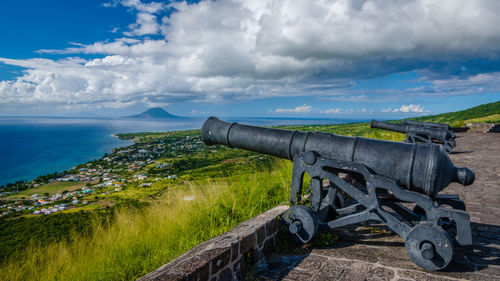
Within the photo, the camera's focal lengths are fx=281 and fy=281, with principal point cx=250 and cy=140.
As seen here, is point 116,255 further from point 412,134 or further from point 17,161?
point 17,161

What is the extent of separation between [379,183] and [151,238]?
3.27 meters

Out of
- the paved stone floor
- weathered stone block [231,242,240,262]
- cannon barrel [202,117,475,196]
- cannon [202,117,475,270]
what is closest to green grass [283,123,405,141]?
cannon barrel [202,117,475,196]

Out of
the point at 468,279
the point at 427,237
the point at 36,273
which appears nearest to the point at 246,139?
the point at 427,237

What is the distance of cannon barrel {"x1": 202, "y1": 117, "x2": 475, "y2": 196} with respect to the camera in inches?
114

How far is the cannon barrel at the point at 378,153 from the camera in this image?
290 centimetres

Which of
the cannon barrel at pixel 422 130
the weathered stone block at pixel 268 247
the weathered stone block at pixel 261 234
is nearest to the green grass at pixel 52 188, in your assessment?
the cannon barrel at pixel 422 130

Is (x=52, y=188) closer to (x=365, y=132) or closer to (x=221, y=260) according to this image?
Answer: (x=365, y=132)

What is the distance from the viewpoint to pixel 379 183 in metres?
3.04

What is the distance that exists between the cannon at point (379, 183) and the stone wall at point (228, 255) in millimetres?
317

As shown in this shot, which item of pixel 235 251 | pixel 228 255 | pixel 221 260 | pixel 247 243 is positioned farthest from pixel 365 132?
pixel 221 260

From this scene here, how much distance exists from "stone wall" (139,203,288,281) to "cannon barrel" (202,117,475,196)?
943mm

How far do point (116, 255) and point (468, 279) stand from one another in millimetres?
4134

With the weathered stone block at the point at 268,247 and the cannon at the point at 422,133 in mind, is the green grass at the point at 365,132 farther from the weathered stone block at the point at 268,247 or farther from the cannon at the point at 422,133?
the weathered stone block at the point at 268,247

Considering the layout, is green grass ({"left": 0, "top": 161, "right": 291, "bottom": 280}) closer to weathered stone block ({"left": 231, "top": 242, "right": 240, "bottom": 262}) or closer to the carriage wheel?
weathered stone block ({"left": 231, "top": 242, "right": 240, "bottom": 262})
